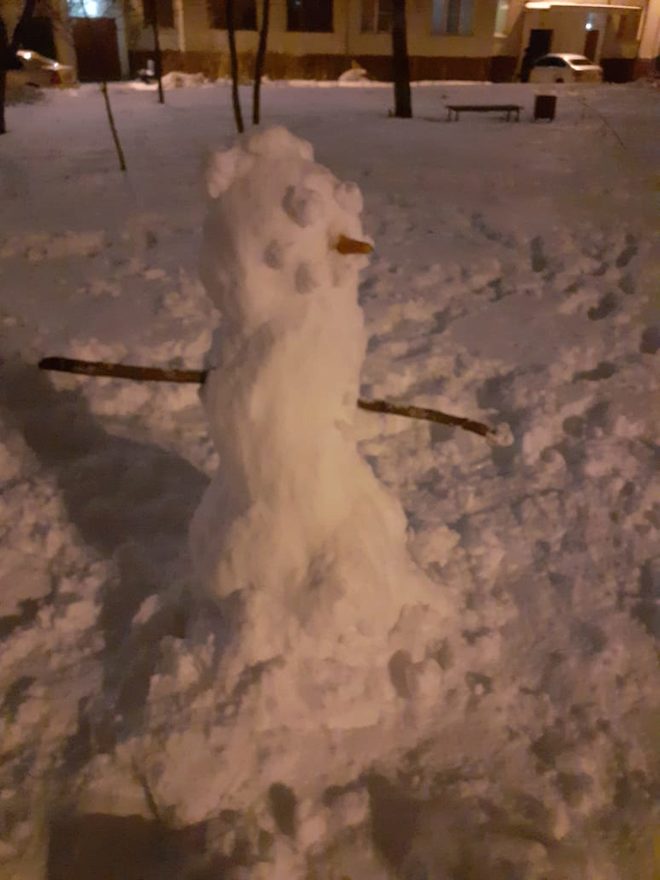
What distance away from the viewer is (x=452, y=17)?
89.0 feet

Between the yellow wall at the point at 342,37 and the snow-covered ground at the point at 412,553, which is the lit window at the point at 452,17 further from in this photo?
the snow-covered ground at the point at 412,553

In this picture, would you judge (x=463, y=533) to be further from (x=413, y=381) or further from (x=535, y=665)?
(x=413, y=381)

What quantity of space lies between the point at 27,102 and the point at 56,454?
671 inches

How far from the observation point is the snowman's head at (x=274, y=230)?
2.04 meters

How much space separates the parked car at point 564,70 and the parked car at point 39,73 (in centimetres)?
1629

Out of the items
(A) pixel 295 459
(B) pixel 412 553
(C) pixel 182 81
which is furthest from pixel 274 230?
(C) pixel 182 81

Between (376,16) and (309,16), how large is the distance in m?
2.55

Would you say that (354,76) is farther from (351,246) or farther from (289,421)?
(289,421)

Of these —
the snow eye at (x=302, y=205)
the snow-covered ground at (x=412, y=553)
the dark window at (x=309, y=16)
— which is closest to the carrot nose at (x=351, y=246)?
the snow eye at (x=302, y=205)

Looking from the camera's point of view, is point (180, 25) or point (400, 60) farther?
point (180, 25)

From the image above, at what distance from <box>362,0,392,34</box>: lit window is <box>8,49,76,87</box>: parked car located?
37.6ft

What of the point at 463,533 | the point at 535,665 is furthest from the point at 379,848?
the point at 463,533

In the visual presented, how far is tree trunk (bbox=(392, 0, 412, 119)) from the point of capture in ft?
43.6

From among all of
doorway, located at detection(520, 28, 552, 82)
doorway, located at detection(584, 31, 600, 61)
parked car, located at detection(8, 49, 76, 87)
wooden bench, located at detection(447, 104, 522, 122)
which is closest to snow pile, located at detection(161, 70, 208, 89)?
parked car, located at detection(8, 49, 76, 87)
